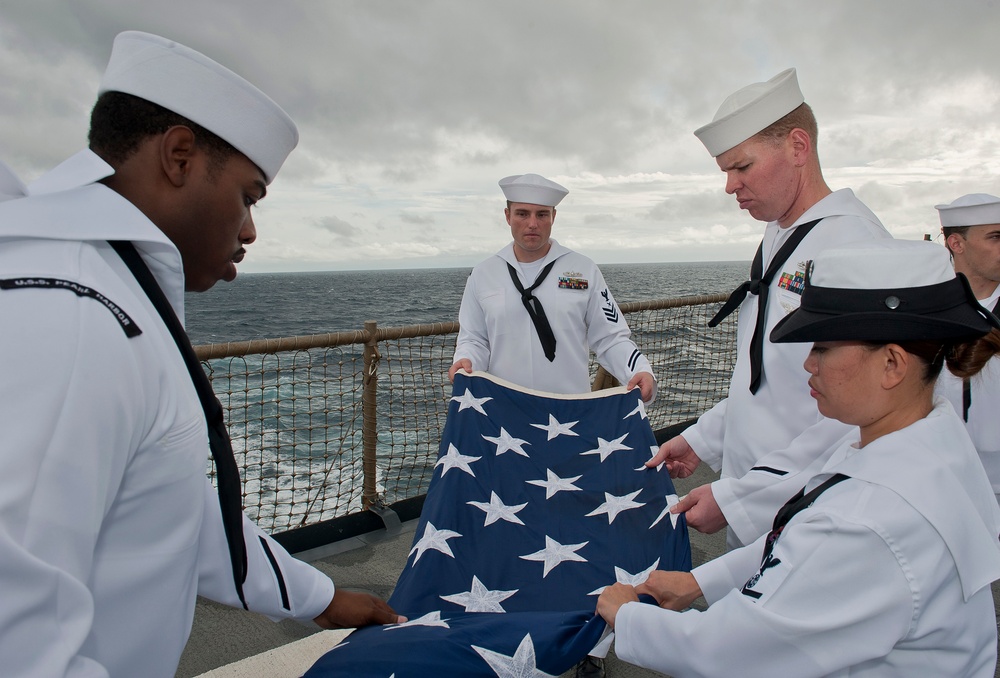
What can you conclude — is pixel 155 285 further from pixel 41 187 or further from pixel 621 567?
pixel 621 567

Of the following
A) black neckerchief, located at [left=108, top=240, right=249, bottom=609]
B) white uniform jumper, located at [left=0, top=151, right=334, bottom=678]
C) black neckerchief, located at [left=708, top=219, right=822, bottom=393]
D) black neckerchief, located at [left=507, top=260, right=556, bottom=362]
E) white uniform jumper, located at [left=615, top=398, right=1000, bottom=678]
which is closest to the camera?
white uniform jumper, located at [left=0, top=151, right=334, bottom=678]

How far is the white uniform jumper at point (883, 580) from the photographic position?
1.20 meters

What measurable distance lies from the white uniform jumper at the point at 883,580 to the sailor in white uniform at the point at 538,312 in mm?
2567

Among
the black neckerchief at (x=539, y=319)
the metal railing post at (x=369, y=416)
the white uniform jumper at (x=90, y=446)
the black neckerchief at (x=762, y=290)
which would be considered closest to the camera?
the white uniform jumper at (x=90, y=446)

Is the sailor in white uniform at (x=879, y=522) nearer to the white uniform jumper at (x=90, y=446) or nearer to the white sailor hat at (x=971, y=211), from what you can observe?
the white uniform jumper at (x=90, y=446)

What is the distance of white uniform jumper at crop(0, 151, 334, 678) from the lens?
0.83 meters

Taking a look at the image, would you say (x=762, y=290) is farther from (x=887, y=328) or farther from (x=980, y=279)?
(x=980, y=279)

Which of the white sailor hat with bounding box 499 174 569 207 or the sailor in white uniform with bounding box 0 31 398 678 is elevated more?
the white sailor hat with bounding box 499 174 569 207

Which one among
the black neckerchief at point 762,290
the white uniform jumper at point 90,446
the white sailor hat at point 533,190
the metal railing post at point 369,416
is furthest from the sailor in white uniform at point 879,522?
the metal railing post at point 369,416

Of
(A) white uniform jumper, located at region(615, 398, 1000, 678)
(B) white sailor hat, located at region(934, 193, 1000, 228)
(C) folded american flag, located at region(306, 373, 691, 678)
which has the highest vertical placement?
(B) white sailor hat, located at region(934, 193, 1000, 228)

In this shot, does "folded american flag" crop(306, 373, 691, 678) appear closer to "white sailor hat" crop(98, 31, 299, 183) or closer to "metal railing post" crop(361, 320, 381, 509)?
"metal railing post" crop(361, 320, 381, 509)

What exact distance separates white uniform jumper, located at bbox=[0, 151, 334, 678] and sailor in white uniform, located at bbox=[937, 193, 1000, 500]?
2942mm

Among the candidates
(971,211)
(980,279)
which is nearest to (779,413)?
(980,279)

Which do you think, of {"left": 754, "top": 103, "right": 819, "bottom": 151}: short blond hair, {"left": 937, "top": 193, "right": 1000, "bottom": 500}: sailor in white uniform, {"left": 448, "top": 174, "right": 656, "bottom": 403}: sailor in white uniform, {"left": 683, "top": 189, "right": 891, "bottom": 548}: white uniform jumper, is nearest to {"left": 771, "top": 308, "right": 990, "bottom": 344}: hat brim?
{"left": 683, "top": 189, "right": 891, "bottom": 548}: white uniform jumper
